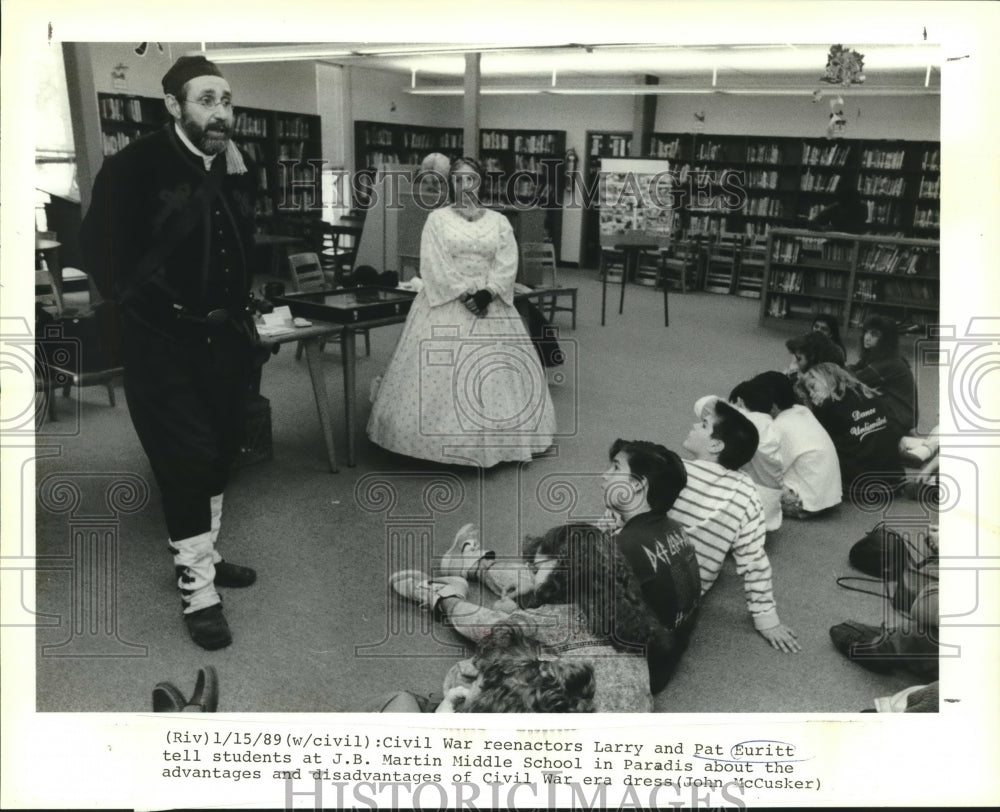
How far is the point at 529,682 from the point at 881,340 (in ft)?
6.29

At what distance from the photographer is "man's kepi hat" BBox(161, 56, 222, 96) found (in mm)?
1941

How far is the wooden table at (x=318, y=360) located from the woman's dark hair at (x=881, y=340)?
6.89 feet

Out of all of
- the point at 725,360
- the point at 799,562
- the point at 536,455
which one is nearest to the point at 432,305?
the point at 536,455

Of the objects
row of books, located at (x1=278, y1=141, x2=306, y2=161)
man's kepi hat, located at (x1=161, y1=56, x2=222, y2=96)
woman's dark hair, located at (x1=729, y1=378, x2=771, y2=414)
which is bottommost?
woman's dark hair, located at (x1=729, y1=378, x2=771, y2=414)

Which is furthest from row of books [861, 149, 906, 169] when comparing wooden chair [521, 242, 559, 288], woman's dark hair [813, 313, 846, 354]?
woman's dark hair [813, 313, 846, 354]

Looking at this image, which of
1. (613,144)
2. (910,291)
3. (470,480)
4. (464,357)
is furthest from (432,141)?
(910,291)

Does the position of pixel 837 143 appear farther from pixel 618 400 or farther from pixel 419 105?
pixel 618 400

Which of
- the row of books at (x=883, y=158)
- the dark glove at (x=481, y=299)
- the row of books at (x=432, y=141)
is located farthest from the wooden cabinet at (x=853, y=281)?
the row of books at (x=432, y=141)

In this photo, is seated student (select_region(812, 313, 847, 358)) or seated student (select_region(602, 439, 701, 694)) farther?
seated student (select_region(812, 313, 847, 358))

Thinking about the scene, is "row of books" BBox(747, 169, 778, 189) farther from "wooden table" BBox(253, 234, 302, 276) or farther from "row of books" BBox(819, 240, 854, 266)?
"wooden table" BBox(253, 234, 302, 276)

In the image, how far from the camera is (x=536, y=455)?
3064 mm

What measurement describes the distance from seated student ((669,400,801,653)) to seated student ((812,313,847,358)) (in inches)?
32.2

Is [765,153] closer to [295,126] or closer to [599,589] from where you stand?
[295,126]

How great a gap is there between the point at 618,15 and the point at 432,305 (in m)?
1.83
